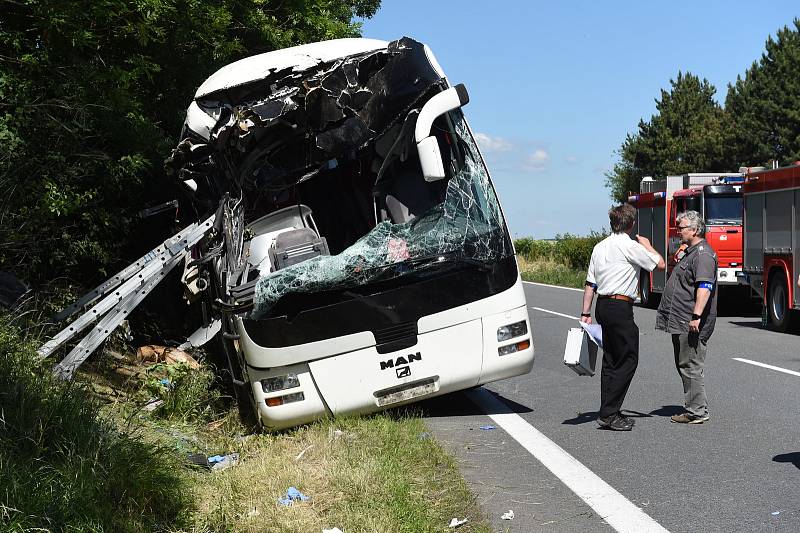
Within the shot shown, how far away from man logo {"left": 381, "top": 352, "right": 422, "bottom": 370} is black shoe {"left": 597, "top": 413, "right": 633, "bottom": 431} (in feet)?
5.22

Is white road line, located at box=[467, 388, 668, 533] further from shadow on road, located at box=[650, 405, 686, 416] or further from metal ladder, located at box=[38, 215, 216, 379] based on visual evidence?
metal ladder, located at box=[38, 215, 216, 379]

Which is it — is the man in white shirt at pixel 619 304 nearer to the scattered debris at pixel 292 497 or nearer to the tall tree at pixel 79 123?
the scattered debris at pixel 292 497

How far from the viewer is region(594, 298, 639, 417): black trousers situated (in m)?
8.19

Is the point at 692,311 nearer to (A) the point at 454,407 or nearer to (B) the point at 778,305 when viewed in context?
(A) the point at 454,407

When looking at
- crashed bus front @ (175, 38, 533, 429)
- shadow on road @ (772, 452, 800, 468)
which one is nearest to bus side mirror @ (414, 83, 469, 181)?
crashed bus front @ (175, 38, 533, 429)

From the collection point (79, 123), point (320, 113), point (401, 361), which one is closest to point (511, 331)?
point (401, 361)

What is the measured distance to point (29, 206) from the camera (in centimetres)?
1027

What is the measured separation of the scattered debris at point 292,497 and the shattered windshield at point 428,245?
2.17 m

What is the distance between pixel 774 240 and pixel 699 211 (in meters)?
4.42

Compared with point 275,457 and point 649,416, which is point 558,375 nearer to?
point 649,416

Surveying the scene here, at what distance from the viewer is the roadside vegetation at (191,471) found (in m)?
5.07

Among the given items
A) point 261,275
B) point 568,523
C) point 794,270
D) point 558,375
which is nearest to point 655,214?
point 794,270

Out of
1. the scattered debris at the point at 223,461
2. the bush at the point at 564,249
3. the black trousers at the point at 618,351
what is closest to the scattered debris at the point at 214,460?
the scattered debris at the point at 223,461

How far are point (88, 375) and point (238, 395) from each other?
4.39ft
